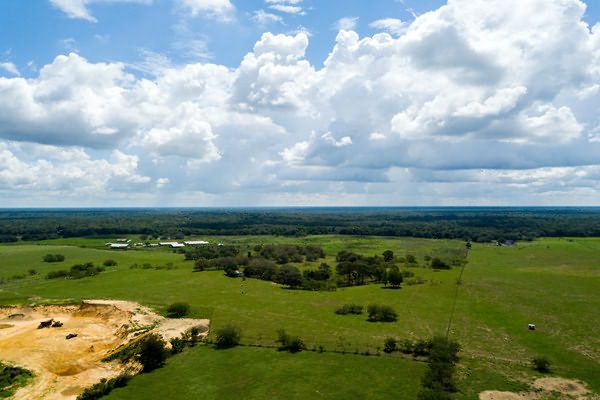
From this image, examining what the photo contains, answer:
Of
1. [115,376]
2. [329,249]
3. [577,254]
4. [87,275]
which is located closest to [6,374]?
[115,376]

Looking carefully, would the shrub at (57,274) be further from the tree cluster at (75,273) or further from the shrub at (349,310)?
the shrub at (349,310)

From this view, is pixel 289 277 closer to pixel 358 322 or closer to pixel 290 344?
pixel 358 322

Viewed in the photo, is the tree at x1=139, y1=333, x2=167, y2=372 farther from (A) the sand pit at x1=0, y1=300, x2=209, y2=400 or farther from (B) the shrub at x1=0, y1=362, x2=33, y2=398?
(B) the shrub at x1=0, y1=362, x2=33, y2=398

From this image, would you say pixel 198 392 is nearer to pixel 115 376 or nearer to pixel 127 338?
pixel 115 376

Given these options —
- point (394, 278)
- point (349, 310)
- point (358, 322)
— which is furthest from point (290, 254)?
point (358, 322)

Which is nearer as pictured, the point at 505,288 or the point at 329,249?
the point at 505,288

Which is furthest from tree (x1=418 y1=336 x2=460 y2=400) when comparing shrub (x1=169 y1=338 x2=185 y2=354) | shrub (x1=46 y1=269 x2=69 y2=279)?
shrub (x1=46 y1=269 x2=69 y2=279)

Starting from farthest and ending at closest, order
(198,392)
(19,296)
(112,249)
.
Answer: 1. (112,249)
2. (19,296)
3. (198,392)
